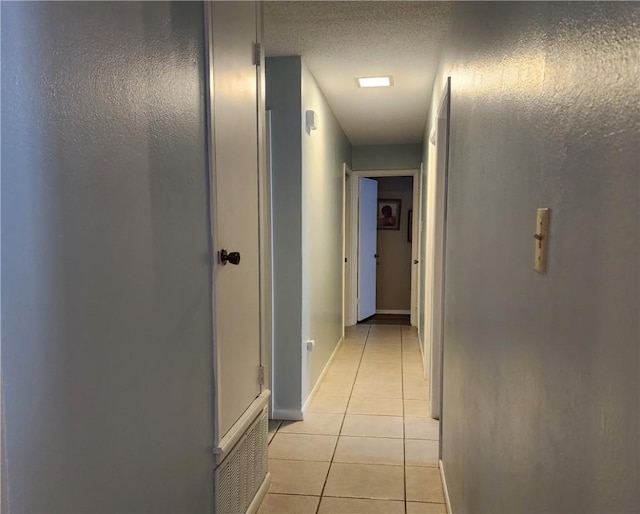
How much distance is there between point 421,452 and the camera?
266 centimetres

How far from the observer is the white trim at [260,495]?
2064 millimetres

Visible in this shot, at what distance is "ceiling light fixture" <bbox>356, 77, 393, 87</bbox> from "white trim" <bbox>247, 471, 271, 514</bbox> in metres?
2.60

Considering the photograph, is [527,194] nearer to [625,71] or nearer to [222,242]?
[625,71]

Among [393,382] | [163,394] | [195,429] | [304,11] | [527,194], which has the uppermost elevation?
[304,11]

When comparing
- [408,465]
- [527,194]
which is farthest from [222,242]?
[408,465]

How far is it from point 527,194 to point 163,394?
3.49 feet

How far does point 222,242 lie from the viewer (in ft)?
5.56

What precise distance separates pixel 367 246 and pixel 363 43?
12.4ft


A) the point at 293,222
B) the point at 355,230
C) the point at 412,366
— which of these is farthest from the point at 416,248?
the point at 293,222

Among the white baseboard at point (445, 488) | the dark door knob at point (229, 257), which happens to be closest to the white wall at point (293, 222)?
the white baseboard at point (445, 488)

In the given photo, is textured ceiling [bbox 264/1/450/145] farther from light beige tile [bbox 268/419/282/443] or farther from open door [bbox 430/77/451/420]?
light beige tile [bbox 268/419/282/443]

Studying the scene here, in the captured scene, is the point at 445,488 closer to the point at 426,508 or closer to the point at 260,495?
the point at 426,508

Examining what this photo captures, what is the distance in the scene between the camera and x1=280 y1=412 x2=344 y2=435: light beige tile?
295cm

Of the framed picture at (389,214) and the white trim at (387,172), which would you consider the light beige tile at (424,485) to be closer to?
the white trim at (387,172)
